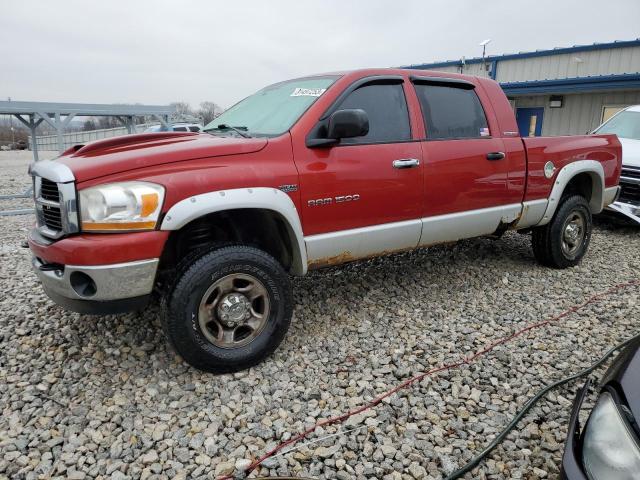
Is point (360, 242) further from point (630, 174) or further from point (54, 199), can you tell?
point (630, 174)

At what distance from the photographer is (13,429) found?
2.42 metres

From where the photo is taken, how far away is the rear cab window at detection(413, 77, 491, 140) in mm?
3699

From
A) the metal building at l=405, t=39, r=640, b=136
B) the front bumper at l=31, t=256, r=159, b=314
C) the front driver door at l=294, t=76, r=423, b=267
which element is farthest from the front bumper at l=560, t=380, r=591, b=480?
the metal building at l=405, t=39, r=640, b=136

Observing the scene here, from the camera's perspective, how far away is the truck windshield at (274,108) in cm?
324

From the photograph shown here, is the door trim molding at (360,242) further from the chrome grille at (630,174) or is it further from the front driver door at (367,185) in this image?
the chrome grille at (630,174)

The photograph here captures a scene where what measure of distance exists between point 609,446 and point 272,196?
2.08 meters

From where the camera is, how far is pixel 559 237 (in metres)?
4.69

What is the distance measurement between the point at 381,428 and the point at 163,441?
1157 mm

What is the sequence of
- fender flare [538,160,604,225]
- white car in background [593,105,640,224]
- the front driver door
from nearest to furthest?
1. the front driver door
2. fender flare [538,160,604,225]
3. white car in background [593,105,640,224]

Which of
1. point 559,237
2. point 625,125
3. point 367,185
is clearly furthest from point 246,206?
point 625,125

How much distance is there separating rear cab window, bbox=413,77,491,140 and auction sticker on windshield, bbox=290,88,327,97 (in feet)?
2.88

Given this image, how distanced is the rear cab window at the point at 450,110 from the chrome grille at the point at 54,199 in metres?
2.60

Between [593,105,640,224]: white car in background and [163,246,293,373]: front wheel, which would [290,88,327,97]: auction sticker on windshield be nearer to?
[163,246,293,373]: front wheel

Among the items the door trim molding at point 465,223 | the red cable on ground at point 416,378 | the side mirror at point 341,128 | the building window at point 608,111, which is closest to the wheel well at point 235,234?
the side mirror at point 341,128
